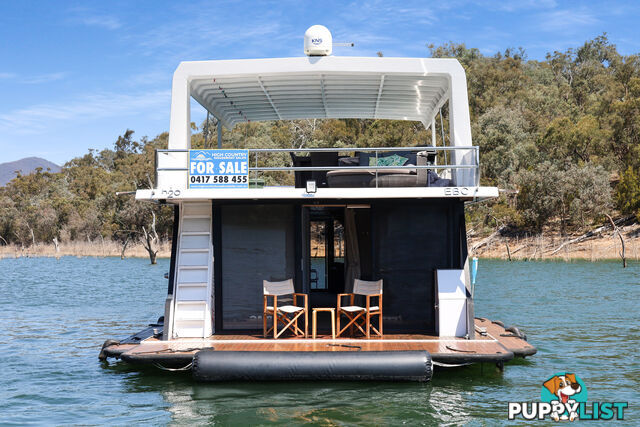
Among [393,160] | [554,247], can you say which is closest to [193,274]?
[393,160]

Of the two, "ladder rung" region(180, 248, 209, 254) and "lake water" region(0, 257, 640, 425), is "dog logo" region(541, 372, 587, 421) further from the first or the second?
"ladder rung" region(180, 248, 209, 254)

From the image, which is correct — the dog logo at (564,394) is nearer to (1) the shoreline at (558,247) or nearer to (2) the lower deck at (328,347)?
(2) the lower deck at (328,347)

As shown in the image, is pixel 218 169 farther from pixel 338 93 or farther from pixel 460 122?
pixel 460 122

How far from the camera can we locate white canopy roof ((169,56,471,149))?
10555 mm

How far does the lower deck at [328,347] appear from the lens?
9.20 metres

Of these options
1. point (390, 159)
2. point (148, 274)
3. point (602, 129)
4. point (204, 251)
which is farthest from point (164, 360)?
point (602, 129)

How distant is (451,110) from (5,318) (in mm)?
14781

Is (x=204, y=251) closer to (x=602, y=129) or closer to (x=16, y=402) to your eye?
(x=16, y=402)

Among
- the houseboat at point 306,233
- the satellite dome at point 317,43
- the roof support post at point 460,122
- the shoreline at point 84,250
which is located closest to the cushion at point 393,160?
the houseboat at point 306,233

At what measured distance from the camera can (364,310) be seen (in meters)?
10.2

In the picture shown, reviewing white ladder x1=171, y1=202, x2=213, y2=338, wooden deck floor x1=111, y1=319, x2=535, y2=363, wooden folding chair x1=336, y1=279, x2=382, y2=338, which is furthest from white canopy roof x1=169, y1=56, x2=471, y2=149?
wooden deck floor x1=111, y1=319, x2=535, y2=363

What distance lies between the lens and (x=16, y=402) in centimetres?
969

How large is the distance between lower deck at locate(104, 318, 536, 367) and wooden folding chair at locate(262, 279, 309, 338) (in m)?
0.18

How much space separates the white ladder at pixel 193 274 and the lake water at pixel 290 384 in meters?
0.82
